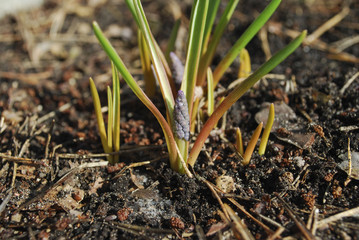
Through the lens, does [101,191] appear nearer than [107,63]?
Yes

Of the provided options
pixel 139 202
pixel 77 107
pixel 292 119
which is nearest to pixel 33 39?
pixel 77 107

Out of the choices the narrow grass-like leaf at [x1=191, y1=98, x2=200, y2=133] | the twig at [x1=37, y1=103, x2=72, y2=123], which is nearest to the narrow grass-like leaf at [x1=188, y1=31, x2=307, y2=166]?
the narrow grass-like leaf at [x1=191, y1=98, x2=200, y2=133]

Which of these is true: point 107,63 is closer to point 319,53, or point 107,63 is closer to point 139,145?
point 139,145

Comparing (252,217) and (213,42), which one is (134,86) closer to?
(213,42)

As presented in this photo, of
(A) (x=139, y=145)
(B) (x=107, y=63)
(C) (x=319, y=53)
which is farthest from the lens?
(B) (x=107, y=63)

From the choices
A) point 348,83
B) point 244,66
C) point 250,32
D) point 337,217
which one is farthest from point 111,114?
point 348,83

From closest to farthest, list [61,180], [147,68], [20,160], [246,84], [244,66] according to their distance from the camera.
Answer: [246,84], [61,180], [20,160], [147,68], [244,66]
